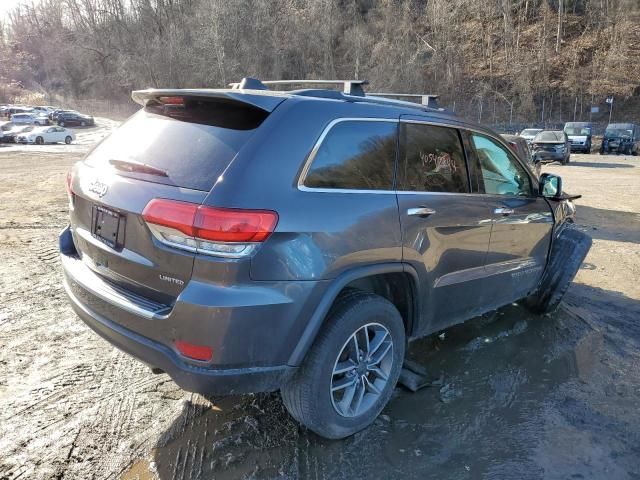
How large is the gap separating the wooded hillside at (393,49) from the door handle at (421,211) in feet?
140

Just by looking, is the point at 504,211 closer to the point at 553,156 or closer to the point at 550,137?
the point at 553,156

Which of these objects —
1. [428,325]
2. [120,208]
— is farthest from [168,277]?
[428,325]

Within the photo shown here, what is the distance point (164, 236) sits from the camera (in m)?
2.39

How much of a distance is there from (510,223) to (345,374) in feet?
6.41

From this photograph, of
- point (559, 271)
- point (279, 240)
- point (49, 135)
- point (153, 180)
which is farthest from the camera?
point (49, 135)

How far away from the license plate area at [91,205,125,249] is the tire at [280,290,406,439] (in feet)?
3.91

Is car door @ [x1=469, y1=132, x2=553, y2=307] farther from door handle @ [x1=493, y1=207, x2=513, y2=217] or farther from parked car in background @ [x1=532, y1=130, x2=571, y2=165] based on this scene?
parked car in background @ [x1=532, y1=130, x2=571, y2=165]

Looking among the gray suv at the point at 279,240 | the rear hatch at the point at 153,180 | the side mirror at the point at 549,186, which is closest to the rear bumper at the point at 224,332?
the gray suv at the point at 279,240

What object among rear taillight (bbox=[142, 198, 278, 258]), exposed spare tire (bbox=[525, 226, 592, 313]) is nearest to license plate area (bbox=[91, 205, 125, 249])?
rear taillight (bbox=[142, 198, 278, 258])

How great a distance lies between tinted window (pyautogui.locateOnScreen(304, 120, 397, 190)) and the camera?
2648 millimetres

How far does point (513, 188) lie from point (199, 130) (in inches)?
106

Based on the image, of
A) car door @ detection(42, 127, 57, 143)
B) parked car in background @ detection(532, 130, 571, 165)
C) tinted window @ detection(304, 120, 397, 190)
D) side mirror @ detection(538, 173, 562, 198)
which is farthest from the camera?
car door @ detection(42, 127, 57, 143)

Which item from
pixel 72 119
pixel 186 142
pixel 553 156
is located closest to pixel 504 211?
pixel 186 142

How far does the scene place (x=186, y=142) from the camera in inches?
105
